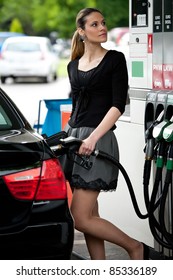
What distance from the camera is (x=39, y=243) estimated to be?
13.7 ft

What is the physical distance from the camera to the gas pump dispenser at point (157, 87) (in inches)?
212

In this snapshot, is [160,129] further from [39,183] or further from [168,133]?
[39,183]

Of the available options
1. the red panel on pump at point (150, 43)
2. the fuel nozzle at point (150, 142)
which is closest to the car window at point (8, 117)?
the fuel nozzle at point (150, 142)

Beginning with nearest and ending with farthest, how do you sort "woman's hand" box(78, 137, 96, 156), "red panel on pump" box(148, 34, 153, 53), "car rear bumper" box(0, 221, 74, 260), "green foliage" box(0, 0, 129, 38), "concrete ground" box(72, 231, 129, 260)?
"car rear bumper" box(0, 221, 74, 260), "woman's hand" box(78, 137, 96, 156), "red panel on pump" box(148, 34, 153, 53), "concrete ground" box(72, 231, 129, 260), "green foliage" box(0, 0, 129, 38)

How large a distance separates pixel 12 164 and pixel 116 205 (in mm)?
2825

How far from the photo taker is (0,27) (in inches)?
2916

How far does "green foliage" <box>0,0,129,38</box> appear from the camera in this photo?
50.5 meters

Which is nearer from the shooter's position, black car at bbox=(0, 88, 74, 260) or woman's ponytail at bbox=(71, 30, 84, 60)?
black car at bbox=(0, 88, 74, 260)

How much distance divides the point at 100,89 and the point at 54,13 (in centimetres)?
5788

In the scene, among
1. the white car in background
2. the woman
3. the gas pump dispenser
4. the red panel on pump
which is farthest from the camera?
the white car in background

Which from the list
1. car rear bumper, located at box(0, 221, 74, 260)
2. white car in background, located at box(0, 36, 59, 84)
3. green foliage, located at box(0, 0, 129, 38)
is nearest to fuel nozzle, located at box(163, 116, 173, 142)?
car rear bumper, located at box(0, 221, 74, 260)

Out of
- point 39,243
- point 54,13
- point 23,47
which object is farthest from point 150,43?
point 54,13

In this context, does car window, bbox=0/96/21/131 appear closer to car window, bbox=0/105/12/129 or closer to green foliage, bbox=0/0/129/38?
car window, bbox=0/105/12/129

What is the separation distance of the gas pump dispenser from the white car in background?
23.6 m
